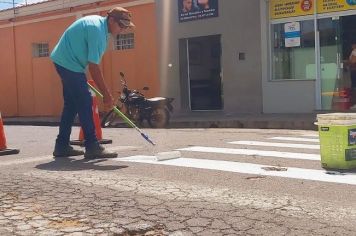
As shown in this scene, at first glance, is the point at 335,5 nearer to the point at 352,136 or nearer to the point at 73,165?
the point at 352,136

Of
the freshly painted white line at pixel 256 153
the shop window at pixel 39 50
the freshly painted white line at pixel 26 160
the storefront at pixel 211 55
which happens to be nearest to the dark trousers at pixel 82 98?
the freshly painted white line at pixel 26 160

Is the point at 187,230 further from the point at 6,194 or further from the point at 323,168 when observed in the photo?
the point at 323,168

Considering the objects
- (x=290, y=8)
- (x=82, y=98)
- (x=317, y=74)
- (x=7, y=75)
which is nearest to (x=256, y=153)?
(x=82, y=98)

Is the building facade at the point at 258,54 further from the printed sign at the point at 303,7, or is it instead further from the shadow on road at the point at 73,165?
the shadow on road at the point at 73,165

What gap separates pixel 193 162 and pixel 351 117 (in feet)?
6.83

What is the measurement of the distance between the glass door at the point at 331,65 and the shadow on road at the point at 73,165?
8.99 m

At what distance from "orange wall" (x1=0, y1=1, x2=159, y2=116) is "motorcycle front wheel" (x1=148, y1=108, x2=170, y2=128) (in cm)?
324

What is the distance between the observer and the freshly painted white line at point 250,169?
233 inches

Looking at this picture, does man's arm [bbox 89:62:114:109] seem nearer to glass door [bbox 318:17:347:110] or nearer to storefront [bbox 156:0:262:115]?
glass door [bbox 318:17:347:110]

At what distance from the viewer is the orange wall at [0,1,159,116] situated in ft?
60.0

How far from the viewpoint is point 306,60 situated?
49.3 feet

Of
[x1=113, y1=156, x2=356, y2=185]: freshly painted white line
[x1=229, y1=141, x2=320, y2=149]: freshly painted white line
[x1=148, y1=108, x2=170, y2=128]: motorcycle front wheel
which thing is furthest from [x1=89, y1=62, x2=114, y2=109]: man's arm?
[x1=148, y1=108, x2=170, y2=128]: motorcycle front wheel

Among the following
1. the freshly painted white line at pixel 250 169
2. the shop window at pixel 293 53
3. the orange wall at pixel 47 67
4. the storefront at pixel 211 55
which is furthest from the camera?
the orange wall at pixel 47 67

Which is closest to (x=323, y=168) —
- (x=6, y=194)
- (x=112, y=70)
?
(x=6, y=194)
